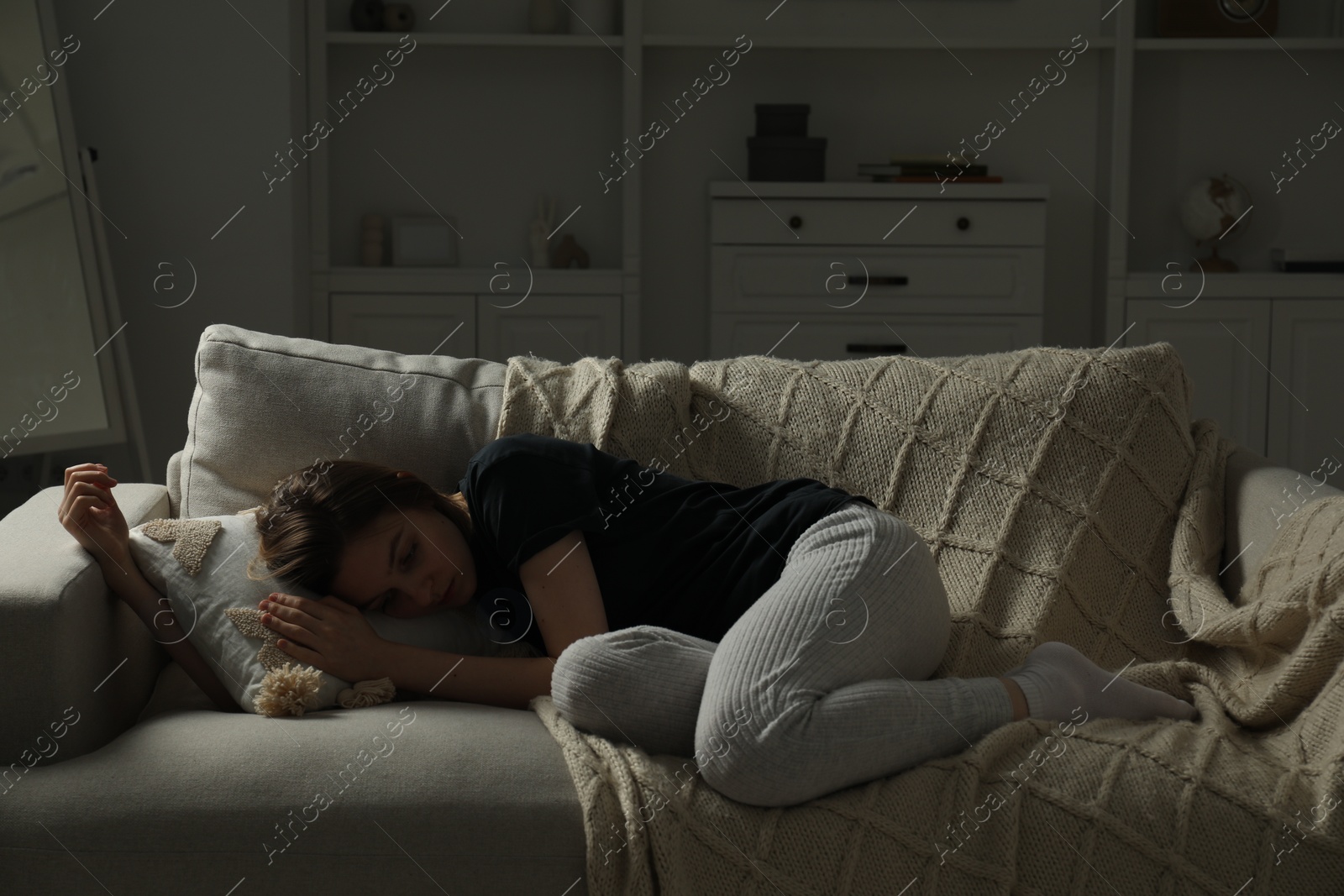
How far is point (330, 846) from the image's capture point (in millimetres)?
1110

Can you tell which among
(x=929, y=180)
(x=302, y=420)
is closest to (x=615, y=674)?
(x=302, y=420)

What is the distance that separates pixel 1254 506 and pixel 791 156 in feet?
6.62

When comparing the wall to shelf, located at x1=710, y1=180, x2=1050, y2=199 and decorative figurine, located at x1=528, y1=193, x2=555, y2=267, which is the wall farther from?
shelf, located at x1=710, y1=180, x2=1050, y2=199

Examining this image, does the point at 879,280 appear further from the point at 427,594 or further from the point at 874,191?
the point at 427,594

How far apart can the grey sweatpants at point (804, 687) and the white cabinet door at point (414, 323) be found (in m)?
2.12

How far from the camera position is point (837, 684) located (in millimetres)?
1204

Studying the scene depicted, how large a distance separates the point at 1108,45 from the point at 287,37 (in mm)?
2166

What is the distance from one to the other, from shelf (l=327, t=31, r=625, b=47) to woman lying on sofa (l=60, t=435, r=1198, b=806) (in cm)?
210

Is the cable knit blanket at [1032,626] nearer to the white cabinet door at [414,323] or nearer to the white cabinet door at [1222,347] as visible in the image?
the white cabinet door at [414,323]

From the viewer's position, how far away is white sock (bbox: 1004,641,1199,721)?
1.28 m

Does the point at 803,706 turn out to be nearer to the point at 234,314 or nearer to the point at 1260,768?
the point at 1260,768

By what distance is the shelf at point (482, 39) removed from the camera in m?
3.25

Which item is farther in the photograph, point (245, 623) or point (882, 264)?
point (882, 264)

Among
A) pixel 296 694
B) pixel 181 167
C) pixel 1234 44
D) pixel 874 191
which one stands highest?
pixel 1234 44
